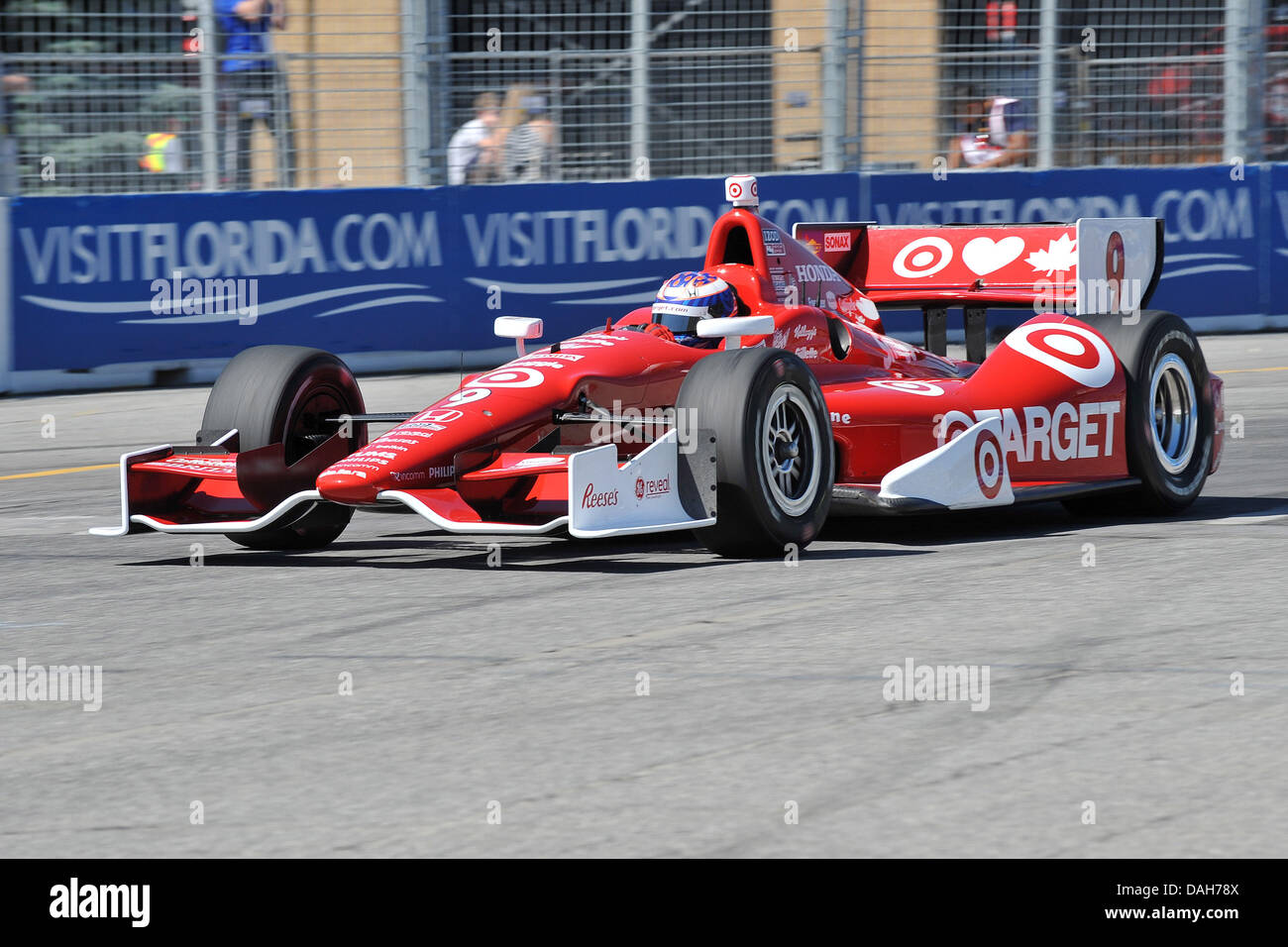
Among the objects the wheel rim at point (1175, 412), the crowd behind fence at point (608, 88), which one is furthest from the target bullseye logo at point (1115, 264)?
the crowd behind fence at point (608, 88)

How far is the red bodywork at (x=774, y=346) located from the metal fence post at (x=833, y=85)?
6.97 metres

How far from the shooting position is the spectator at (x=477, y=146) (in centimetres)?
1441

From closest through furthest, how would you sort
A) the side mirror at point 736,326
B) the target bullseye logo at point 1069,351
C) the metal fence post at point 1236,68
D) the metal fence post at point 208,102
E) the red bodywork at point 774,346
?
the red bodywork at point 774,346 < the side mirror at point 736,326 < the target bullseye logo at point 1069,351 < the metal fence post at point 208,102 < the metal fence post at point 1236,68

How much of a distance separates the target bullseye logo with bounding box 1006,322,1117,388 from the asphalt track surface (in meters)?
0.60

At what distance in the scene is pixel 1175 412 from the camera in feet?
27.4

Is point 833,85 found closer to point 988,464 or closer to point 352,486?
point 988,464

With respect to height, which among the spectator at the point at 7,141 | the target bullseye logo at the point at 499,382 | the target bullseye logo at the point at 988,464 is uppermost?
the spectator at the point at 7,141

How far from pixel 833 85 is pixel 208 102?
4.81 m

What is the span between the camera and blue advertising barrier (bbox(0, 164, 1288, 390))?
43.2 ft

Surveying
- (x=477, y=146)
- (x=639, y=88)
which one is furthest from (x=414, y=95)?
(x=639, y=88)

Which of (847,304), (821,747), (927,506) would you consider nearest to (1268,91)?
(847,304)

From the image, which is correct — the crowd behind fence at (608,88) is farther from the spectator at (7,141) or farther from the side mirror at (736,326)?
the side mirror at (736,326)

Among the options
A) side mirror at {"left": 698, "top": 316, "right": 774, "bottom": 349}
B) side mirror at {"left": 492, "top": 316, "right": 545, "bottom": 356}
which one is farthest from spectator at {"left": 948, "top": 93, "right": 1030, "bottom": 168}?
side mirror at {"left": 698, "top": 316, "right": 774, "bottom": 349}
